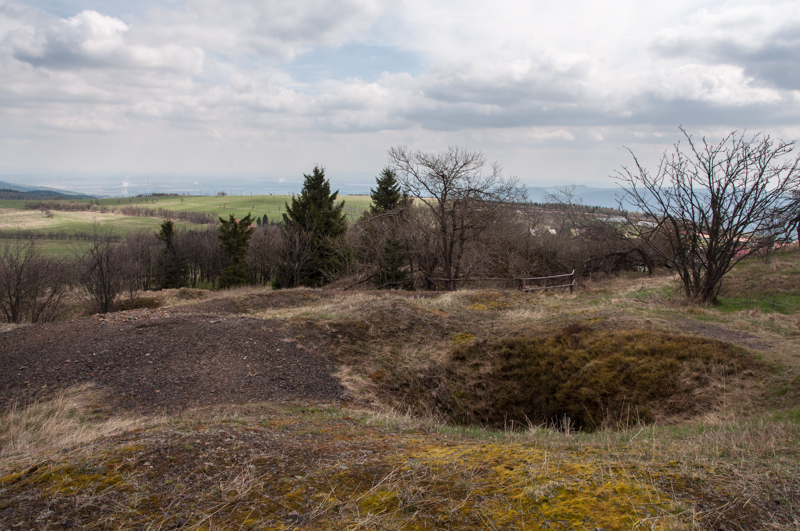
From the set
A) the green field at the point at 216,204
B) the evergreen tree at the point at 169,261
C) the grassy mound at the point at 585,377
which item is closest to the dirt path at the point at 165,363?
the grassy mound at the point at 585,377

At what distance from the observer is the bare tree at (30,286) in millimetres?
27359

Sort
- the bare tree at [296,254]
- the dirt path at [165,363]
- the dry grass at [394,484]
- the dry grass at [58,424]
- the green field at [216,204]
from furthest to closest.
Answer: the green field at [216,204], the bare tree at [296,254], the dirt path at [165,363], the dry grass at [58,424], the dry grass at [394,484]

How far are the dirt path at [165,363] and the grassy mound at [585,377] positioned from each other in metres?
3.06

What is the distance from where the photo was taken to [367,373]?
8781 millimetres

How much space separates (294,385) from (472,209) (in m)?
15.9

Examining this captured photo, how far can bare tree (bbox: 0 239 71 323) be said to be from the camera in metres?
27.4

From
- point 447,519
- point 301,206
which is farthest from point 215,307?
→ point 301,206

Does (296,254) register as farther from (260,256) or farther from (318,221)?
(260,256)

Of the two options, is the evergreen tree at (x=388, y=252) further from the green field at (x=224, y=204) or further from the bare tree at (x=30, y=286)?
the green field at (x=224, y=204)

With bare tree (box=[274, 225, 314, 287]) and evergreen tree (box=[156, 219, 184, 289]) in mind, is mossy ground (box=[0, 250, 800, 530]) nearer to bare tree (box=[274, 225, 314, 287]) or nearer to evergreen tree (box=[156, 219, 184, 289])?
bare tree (box=[274, 225, 314, 287])

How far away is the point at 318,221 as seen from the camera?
3322cm

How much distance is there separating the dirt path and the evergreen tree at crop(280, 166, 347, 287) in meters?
23.1

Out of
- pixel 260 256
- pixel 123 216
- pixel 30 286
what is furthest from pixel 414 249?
pixel 123 216

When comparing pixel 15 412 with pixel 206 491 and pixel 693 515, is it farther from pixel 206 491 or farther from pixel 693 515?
pixel 693 515
